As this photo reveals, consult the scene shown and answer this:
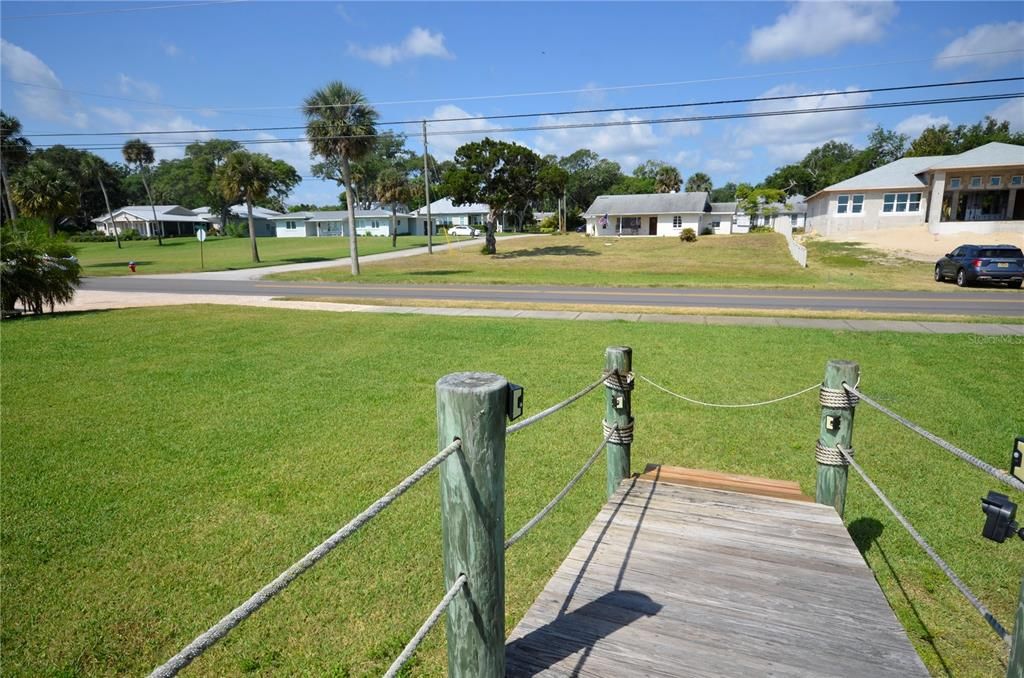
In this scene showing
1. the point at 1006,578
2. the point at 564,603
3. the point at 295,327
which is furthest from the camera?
the point at 295,327

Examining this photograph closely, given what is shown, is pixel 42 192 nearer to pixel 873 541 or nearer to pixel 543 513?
pixel 543 513

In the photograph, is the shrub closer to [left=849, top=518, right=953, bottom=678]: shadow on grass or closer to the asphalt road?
the asphalt road

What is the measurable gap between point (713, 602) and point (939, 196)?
52.1m

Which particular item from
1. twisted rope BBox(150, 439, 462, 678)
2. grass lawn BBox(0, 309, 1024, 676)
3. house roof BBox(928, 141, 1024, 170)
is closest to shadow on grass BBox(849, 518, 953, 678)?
grass lawn BBox(0, 309, 1024, 676)

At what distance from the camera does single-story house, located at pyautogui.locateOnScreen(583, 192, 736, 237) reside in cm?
6253

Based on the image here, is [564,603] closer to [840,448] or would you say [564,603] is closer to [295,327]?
[840,448]

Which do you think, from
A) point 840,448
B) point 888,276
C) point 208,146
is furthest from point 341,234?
point 840,448

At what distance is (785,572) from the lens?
3.40 meters

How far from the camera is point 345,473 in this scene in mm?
5812

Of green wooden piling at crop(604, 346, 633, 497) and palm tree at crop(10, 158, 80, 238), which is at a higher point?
palm tree at crop(10, 158, 80, 238)

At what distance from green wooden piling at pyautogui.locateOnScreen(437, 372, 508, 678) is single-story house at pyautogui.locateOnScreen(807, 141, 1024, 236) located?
50.7 meters

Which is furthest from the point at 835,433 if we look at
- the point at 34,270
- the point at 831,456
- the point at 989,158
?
the point at 989,158

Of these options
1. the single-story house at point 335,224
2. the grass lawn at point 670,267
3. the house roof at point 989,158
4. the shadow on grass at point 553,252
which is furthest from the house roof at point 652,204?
the single-story house at point 335,224

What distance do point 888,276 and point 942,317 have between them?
14939mm
